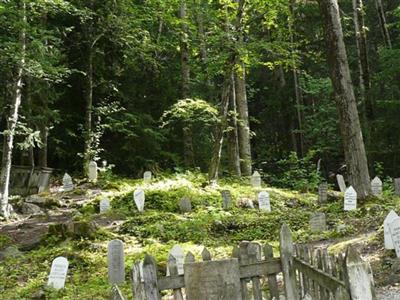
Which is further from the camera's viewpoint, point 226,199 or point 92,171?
point 92,171

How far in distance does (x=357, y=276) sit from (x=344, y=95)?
8.13 metres

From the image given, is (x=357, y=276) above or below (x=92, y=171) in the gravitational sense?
below

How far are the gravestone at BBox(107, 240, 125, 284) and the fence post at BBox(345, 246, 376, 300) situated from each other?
4.26m

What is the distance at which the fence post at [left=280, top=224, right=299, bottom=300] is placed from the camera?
14.7 feet

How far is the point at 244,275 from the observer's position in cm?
423

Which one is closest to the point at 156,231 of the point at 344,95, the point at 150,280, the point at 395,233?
the point at 395,233

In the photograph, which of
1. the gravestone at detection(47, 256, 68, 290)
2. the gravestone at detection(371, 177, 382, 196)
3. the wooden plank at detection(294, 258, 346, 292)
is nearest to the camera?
the wooden plank at detection(294, 258, 346, 292)

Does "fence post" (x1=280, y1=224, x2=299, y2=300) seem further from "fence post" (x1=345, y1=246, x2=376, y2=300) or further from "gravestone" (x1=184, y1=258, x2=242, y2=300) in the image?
"fence post" (x1=345, y1=246, x2=376, y2=300)

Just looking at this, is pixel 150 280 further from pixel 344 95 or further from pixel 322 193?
pixel 322 193

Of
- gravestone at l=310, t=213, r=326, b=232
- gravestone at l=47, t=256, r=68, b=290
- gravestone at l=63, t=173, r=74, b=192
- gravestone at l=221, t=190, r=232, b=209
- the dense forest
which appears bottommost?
gravestone at l=47, t=256, r=68, b=290

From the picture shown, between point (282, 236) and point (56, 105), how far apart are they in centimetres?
1660

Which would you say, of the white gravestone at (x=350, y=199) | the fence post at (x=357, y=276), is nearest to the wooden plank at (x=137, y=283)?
the fence post at (x=357, y=276)

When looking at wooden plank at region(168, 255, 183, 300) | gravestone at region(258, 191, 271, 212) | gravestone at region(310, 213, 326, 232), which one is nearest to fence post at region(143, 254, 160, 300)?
wooden plank at region(168, 255, 183, 300)

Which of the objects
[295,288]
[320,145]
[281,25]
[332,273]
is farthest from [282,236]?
[320,145]
